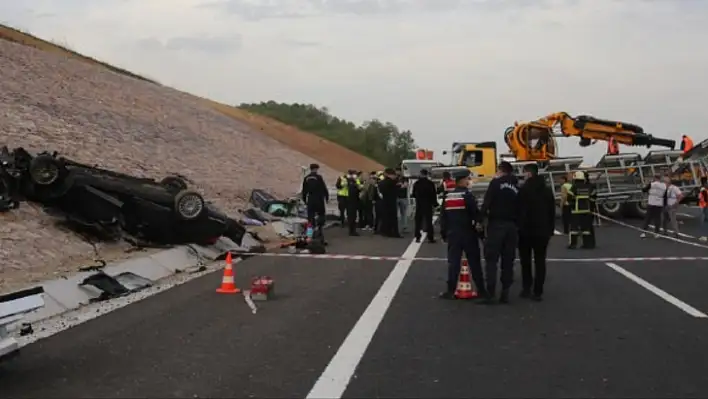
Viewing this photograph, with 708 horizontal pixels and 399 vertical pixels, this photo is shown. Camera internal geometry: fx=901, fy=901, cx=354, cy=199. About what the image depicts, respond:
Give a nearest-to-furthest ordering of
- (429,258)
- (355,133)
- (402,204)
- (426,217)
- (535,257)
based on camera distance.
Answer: (535,257)
(429,258)
(426,217)
(402,204)
(355,133)

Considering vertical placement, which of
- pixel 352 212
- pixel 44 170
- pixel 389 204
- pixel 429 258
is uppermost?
pixel 44 170

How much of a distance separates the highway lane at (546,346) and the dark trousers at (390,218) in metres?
9.81

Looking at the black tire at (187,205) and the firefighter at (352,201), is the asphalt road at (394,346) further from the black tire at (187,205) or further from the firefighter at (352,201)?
the firefighter at (352,201)

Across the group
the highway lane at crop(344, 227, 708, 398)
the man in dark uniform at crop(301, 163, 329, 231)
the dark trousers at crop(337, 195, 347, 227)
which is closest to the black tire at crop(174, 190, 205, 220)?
the man in dark uniform at crop(301, 163, 329, 231)

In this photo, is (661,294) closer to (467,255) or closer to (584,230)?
(467,255)

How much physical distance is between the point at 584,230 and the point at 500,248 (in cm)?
910

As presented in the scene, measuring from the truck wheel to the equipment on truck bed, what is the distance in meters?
3.96

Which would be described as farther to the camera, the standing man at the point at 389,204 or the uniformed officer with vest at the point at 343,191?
the uniformed officer with vest at the point at 343,191

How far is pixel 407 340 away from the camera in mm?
8852

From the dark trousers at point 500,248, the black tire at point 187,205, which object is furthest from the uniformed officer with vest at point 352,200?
the dark trousers at point 500,248

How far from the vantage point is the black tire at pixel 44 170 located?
15945 mm

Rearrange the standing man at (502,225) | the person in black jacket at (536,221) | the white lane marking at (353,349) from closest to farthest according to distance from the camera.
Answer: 1. the white lane marking at (353,349)
2. the standing man at (502,225)
3. the person in black jacket at (536,221)

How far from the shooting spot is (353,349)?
8.38 m

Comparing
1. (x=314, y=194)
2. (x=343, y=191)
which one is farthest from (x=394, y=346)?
(x=343, y=191)
